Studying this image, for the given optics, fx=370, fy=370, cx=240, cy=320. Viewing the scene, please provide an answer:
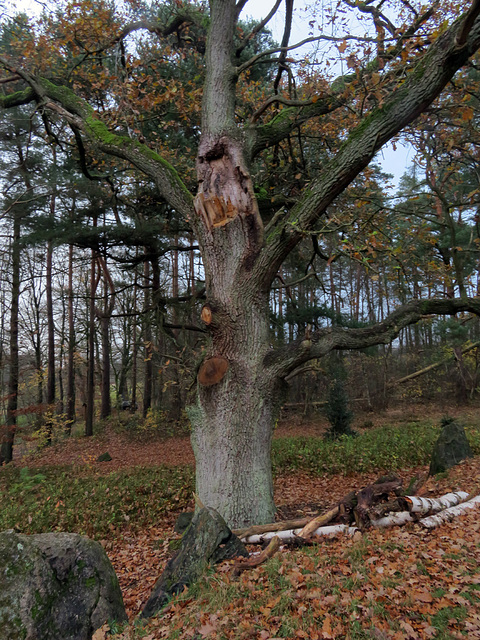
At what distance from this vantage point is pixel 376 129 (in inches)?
169

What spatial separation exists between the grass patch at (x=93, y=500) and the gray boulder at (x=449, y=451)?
5409mm

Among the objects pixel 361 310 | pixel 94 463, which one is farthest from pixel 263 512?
pixel 361 310

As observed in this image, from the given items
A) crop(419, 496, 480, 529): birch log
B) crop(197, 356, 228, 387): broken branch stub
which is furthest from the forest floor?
crop(197, 356, 228, 387): broken branch stub

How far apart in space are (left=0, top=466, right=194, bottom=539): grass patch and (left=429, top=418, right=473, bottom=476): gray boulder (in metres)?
5.41

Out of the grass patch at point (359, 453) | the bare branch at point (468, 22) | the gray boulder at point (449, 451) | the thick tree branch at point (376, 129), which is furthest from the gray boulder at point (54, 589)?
the gray boulder at point (449, 451)

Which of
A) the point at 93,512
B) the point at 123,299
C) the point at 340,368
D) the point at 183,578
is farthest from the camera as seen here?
Result: the point at 123,299

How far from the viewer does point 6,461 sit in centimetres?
1310

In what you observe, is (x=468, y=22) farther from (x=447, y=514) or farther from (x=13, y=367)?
(x=13, y=367)

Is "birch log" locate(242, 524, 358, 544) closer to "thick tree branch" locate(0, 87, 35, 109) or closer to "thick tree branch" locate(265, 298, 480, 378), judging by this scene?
"thick tree branch" locate(265, 298, 480, 378)

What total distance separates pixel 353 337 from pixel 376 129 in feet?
8.20

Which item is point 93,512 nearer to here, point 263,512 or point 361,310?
point 263,512

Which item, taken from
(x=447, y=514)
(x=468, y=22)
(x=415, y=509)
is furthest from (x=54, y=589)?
(x=468, y=22)

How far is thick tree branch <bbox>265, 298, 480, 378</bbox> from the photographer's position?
4.67 m

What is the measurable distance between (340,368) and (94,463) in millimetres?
10960
